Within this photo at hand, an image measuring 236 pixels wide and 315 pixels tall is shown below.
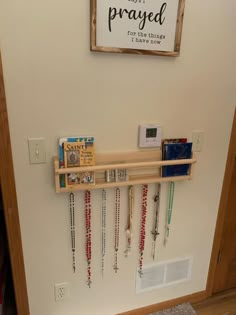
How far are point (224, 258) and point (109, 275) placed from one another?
82cm

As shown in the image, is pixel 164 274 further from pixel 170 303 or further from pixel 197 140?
pixel 197 140

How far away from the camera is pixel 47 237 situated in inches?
47.5

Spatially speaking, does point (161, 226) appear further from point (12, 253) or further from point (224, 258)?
point (12, 253)

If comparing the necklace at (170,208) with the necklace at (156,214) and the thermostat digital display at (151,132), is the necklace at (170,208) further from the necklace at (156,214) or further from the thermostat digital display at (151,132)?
the thermostat digital display at (151,132)

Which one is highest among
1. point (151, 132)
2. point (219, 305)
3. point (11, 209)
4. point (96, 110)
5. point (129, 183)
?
point (96, 110)

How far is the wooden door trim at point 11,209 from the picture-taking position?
993 mm

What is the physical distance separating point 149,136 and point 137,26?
49 cm

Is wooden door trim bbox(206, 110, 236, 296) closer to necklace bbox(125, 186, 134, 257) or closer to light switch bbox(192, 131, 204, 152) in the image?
light switch bbox(192, 131, 204, 152)

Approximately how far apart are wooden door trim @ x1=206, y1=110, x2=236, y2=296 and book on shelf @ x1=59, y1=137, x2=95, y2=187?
810 millimetres

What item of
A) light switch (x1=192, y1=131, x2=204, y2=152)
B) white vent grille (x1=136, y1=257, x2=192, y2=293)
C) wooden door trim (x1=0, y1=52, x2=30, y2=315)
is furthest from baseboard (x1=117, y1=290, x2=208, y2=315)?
light switch (x1=192, y1=131, x2=204, y2=152)

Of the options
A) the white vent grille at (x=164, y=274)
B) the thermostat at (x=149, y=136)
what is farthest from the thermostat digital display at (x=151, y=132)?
the white vent grille at (x=164, y=274)

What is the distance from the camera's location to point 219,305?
1651 mm

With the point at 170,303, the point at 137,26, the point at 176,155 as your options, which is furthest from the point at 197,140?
the point at 170,303

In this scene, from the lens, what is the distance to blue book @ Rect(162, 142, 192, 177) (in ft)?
3.95
